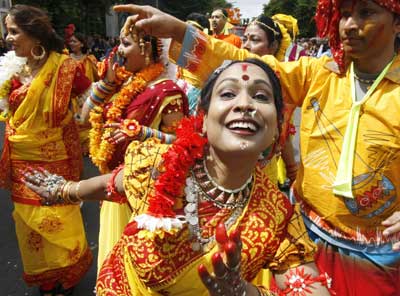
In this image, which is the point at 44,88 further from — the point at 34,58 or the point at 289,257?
the point at 289,257

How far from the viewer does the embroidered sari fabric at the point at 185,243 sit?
1.47 metres

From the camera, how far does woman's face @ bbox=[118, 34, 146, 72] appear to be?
2.92 m

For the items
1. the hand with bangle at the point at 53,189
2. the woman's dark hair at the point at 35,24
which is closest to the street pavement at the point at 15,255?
the hand with bangle at the point at 53,189

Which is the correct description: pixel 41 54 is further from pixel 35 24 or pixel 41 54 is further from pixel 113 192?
pixel 113 192

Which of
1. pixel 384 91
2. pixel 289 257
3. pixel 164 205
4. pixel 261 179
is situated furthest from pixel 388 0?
pixel 164 205

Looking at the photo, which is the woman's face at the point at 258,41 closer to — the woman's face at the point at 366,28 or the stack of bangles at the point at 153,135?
the stack of bangles at the point at 153,135

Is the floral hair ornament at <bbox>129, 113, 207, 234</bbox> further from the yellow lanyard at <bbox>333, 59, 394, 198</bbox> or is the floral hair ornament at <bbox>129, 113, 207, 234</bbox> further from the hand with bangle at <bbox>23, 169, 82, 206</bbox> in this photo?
the yellow lanyard at <bbox>333, 59, 394, 198</bbox>

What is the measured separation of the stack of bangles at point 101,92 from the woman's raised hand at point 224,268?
219cm

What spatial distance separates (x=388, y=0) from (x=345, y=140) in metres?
0.58

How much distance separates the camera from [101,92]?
10.5 ft

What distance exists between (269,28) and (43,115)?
84.8 inches

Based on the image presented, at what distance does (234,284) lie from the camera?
1.23m

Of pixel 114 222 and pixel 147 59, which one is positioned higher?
pixel 147 59

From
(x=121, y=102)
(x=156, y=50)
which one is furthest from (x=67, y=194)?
(x=156, y=50)
